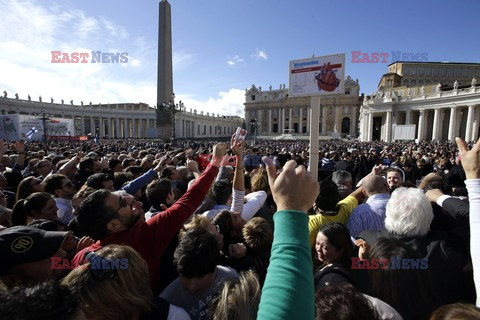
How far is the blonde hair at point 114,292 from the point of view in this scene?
127 cm

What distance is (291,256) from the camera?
3.03 feet

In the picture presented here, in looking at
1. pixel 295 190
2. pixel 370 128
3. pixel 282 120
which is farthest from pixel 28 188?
pixel 282 120

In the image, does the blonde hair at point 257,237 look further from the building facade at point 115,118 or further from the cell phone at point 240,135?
the building facade at point 115,118

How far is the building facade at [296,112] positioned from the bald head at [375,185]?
64.0 m

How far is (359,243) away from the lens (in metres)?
2.10

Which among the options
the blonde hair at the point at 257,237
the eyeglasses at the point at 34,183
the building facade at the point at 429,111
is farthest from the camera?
the building facade at the point at 429,111

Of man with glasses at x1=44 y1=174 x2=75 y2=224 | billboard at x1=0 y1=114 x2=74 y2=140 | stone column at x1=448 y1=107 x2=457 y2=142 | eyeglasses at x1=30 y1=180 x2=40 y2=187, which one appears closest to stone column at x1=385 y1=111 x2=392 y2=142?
stone column at x1=448 y1=107 x2=457 y2=142

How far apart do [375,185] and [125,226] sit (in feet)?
9.36

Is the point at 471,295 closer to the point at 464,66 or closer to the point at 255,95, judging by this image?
the point at 464,66

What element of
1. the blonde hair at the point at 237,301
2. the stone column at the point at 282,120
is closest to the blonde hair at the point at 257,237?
the blonde hair at the point at 237,301

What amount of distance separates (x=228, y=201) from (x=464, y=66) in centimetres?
7658

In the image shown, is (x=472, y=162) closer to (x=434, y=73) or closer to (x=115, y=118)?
(x=115, y=118)

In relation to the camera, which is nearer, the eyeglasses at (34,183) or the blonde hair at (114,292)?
the blonde hair at (114,292)

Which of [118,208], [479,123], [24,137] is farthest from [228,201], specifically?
[479,123]
